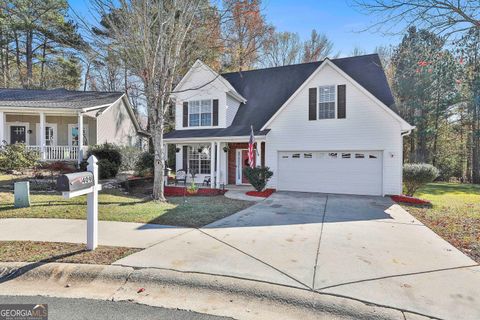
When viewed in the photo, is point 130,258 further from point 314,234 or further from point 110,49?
point 110,49

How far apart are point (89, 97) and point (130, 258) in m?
19.7

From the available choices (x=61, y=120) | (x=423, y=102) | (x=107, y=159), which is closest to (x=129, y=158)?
(x=107, y=159)

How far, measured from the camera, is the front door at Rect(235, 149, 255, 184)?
53.9 feet

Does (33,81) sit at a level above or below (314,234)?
above

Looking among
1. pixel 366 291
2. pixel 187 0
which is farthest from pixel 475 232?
pixel 187 0

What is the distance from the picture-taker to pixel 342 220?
781 cm

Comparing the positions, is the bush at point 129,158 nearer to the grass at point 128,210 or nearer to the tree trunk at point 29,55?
the grass at point 128,210

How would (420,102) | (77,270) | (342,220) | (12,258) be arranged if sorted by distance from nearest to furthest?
(77,270)
(12,258)
(342,220)
(420,102)

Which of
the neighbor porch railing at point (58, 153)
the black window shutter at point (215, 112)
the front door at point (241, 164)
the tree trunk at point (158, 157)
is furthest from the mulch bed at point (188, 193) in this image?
the neighbor porch railing at point (58, 153)

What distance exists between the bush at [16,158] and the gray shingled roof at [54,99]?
355 centimetres

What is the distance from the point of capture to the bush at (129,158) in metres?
19.8

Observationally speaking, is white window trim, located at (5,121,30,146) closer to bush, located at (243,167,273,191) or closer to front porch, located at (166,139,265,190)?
front porch, located at (166,139,265,190)

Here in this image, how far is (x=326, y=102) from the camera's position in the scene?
45.2 feet

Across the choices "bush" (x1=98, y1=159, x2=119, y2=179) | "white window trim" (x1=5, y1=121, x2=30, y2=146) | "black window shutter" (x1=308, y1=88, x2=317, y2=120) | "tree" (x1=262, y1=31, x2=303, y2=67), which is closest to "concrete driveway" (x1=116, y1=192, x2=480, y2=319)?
"black window shutter" (x1=308, y1=88, x2=317, y2=120)
